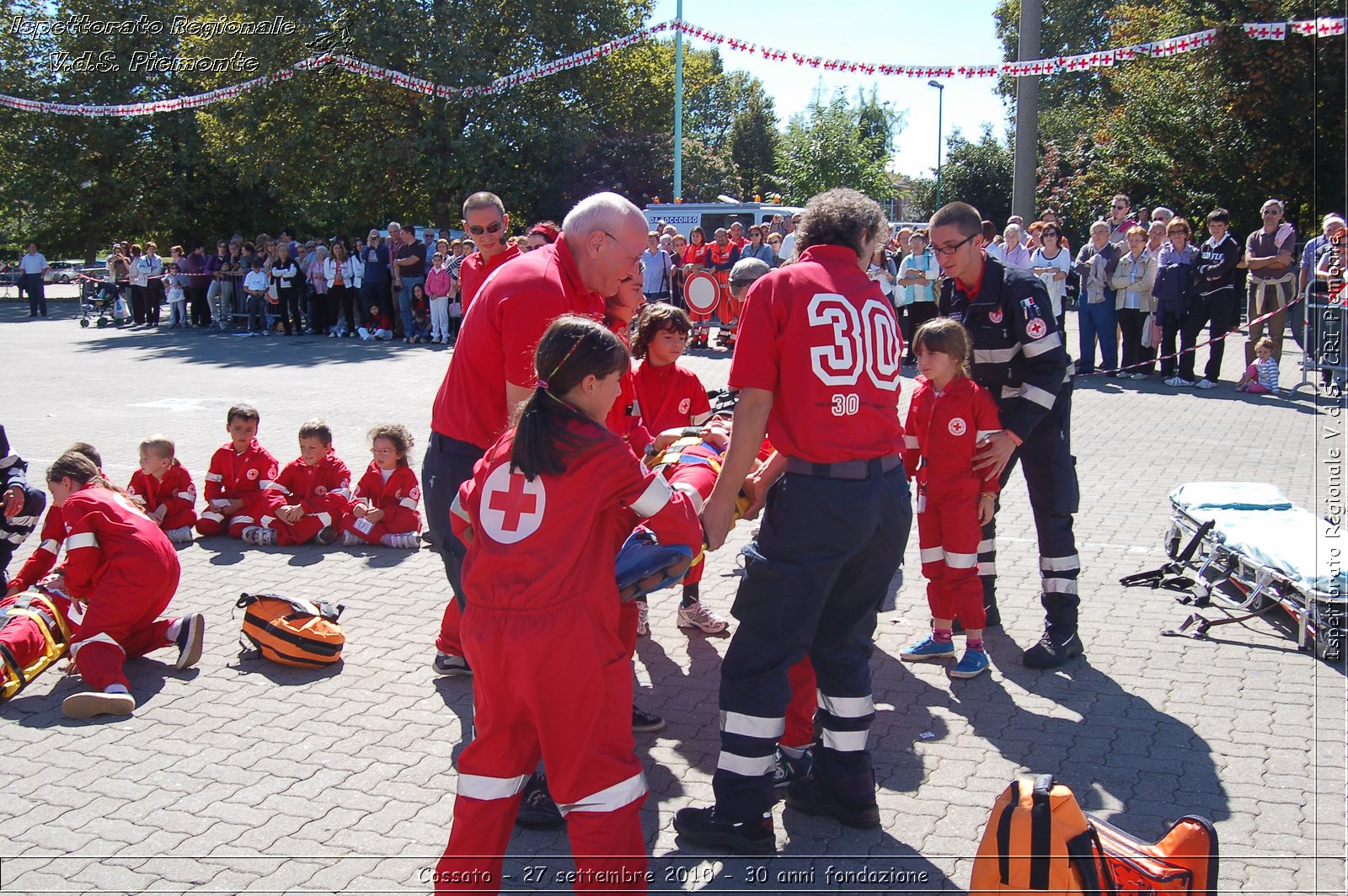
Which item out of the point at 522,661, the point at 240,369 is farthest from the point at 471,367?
the point at 240,369

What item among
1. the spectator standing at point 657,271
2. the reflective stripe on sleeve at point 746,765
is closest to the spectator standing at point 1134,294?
the spectator standing at point 657,271

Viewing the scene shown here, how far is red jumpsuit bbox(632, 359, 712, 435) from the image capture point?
576 cm

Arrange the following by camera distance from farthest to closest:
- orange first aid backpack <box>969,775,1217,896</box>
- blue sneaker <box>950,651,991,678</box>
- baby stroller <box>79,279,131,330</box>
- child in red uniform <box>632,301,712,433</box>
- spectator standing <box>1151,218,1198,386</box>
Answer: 1. baby stroller <box>79,279,131,330</box>
2. spectator standing <box>1151,218,1198,386</box>
3. child in red uniform <box>632,301,712,433</box>
4. blue sneaker <box>950,651,991,678</box>
5. orange first aid backpack <box>969,775,1217,896</box>

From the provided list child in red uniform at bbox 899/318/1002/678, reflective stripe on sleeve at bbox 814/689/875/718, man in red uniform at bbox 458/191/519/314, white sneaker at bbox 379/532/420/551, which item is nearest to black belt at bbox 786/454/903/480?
reflective stripe on sleeve at bbox 814/689/875/718

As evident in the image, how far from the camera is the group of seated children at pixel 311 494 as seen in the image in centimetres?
757

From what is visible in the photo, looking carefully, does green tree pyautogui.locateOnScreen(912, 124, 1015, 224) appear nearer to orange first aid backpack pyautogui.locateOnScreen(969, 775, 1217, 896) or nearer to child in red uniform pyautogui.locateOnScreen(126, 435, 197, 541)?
child in red uniform pyautogui.locateOnScreen(126, 435, 197, 541)

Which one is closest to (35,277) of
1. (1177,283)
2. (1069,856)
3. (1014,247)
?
(1014,247)

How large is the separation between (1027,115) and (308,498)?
12.4 m

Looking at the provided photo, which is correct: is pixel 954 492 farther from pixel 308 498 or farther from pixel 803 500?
pixel 308 498

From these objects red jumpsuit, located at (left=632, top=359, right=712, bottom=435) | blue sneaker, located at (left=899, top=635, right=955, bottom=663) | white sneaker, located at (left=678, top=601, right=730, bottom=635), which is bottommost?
blue sneaker, located at (left=899, top=635, right=955, bottom=663)

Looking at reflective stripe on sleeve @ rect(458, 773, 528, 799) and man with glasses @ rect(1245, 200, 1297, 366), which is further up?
man with glasses @ rect(1245, 200, 1297, 366)

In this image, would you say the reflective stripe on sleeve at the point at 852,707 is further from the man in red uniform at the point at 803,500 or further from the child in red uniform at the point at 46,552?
the child in red uniform at the point at 46,552

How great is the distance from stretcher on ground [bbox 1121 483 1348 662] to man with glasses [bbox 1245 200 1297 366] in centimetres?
817

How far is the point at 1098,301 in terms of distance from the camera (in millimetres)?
15000
